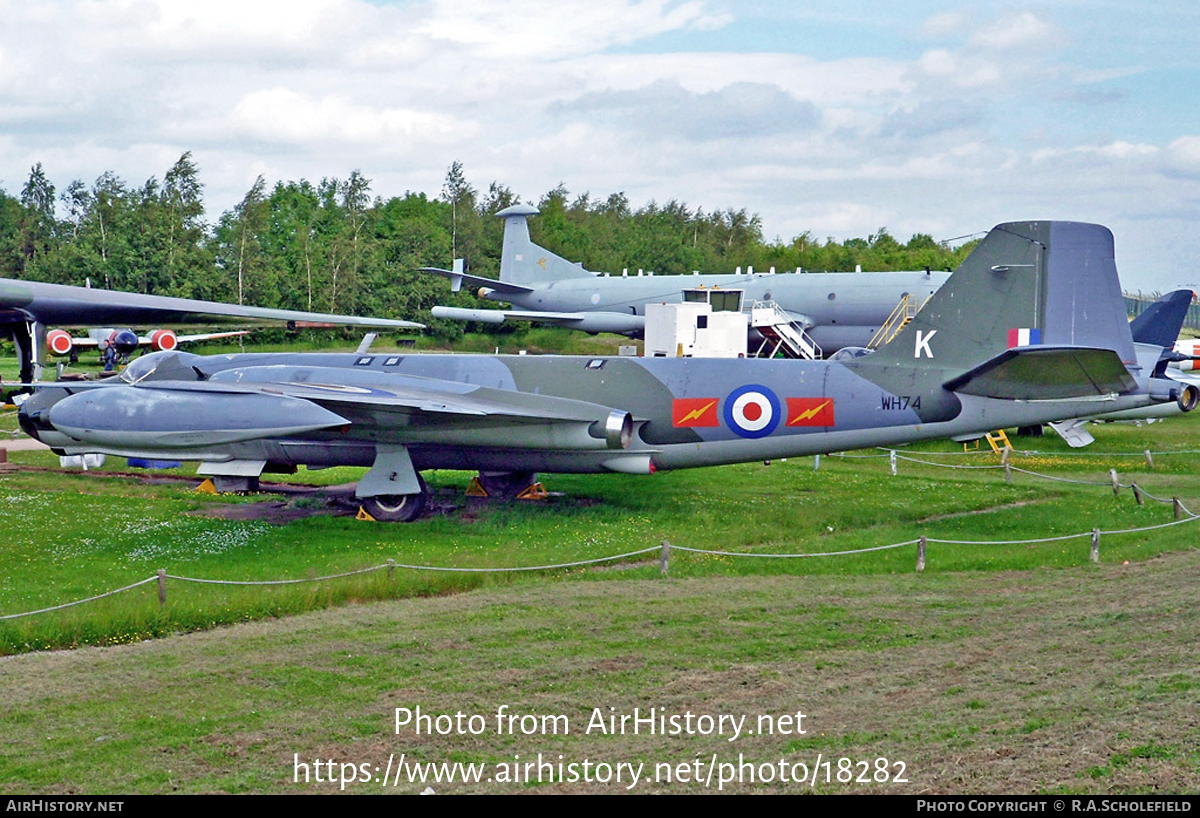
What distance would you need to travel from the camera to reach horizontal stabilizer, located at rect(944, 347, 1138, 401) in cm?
1477

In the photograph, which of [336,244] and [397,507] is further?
[336,244]

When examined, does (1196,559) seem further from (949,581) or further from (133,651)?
(133,651)

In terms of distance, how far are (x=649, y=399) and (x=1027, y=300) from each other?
5.96 metres

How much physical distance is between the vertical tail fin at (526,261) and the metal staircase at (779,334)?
43.2 feet

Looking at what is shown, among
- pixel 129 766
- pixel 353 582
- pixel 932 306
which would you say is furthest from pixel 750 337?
pixel 129 766

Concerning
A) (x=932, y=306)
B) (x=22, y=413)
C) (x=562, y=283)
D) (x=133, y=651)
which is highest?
(x=562, y=283)

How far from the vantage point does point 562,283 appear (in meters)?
47.6

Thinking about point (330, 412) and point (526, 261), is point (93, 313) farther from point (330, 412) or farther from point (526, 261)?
point (526, 261)

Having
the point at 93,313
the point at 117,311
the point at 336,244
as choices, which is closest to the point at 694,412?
the point at 117,311

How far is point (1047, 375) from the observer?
15.5 m

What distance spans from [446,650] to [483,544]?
5749 millimetres

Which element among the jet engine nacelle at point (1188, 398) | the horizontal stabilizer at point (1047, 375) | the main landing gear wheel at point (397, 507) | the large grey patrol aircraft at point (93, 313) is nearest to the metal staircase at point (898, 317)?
the jet engine nacelle at point (1188, 398)

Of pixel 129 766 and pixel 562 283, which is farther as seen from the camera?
pixel 562 283

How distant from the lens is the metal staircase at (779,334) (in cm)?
3719
